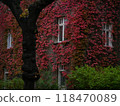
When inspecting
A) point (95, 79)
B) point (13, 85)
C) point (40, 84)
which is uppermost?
point (95, 79)

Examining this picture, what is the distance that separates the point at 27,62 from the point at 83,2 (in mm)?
7944

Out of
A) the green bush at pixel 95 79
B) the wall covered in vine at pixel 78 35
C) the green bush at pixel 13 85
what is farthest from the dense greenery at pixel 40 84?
the wall covered in vine at pixel 78 35

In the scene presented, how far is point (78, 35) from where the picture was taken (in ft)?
52.0

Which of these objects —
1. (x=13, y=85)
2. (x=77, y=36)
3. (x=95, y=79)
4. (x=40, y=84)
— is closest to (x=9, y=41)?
(x=77, y=36)

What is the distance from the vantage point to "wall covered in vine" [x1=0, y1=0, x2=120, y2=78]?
1590 centimetres

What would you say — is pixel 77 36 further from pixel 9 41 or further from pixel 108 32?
pixel 9 41

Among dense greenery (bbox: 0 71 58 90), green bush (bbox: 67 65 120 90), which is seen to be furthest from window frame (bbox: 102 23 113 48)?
dense greenery (bbox: 0 71 58 90)

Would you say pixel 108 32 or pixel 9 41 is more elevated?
pixel 108 32

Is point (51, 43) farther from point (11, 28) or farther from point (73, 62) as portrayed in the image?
point (11, 28)

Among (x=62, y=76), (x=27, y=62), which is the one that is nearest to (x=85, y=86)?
(x=62, y=76)

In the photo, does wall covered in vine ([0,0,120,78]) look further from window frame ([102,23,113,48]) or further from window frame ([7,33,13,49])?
window frame ([7,33,13,49])

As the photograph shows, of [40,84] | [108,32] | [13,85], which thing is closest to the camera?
[40,84]

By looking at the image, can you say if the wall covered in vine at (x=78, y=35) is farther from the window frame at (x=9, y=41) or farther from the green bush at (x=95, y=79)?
the window frame at (x=9, y=41)

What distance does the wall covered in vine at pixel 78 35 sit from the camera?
1590 cm
